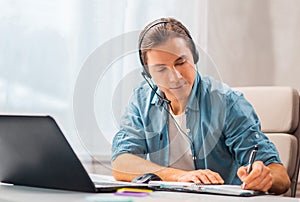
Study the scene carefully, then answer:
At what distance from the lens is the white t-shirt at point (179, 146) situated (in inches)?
52.4

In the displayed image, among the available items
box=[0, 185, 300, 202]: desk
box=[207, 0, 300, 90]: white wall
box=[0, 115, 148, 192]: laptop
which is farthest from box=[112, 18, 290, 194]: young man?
box=[207, 0, 300, 90]: white wall

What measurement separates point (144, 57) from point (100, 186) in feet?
1.33

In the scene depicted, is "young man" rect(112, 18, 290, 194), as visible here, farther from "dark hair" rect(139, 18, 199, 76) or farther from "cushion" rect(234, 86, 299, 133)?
"cushion" rect(234, 86, 299, 133)

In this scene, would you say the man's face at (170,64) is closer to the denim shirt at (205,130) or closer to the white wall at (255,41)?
the denim shirt at (205,130)

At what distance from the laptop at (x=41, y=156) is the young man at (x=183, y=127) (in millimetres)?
303

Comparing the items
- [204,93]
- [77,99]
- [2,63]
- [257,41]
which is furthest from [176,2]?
[77,99]

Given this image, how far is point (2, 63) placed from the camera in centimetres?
207

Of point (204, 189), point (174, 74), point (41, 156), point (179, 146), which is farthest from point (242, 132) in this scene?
point (41, 156)

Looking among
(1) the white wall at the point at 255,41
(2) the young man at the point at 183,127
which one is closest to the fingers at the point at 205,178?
(2) the young man at the point at 183,127

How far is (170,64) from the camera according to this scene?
124 centimetres

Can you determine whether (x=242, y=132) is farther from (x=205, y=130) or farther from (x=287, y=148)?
(x=287, y=148)

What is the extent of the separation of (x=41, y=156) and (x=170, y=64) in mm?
402

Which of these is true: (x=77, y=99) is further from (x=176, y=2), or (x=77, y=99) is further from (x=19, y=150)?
(x=176, y=2)

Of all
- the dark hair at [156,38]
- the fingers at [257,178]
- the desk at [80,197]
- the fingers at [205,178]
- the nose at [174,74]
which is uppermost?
the dark hair at [156,38]
